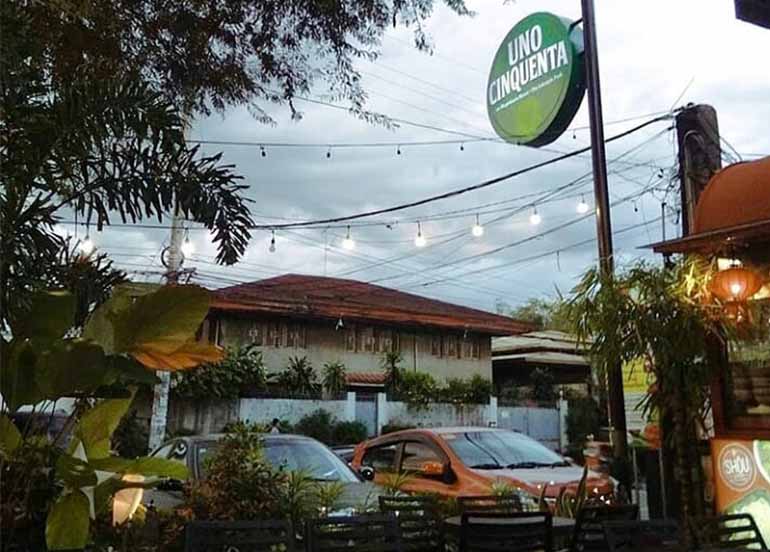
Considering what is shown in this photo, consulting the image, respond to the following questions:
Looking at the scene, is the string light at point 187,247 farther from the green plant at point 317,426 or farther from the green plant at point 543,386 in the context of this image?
the green plant at point 543,386

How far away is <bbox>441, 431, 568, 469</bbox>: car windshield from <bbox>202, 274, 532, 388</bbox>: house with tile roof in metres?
7.98

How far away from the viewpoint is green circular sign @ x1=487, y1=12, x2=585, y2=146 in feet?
26.2

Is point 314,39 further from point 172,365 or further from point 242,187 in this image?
point 172,365

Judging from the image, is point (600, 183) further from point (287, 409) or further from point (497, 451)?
point (287, 409)

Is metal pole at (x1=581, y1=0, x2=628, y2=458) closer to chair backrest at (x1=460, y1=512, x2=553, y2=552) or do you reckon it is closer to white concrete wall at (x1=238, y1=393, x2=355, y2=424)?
chair backrest at (x1=460, y1=512, x2=553, y2=552)

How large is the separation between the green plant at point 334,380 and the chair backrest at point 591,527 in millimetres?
10933

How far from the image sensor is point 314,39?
5094 mm

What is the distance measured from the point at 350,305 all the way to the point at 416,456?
9.86 meters

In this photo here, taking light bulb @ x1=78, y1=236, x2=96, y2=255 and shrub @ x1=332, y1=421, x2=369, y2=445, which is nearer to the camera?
light bulb @ x1=78, y1=236, x2=96, y2=255

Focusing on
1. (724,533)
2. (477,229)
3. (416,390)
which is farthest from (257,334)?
(724,533)

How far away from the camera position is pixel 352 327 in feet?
56.5

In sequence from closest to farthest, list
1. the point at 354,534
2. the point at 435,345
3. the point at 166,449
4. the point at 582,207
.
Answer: the point at 354,534, the point at 166,449, the point at 582,207, the point at 435,345

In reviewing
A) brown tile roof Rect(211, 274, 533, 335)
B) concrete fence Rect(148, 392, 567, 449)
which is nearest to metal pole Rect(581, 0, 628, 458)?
concrete fence Rect(148, 392, 567, 449)

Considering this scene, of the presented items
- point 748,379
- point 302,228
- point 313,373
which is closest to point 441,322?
point 313,373
